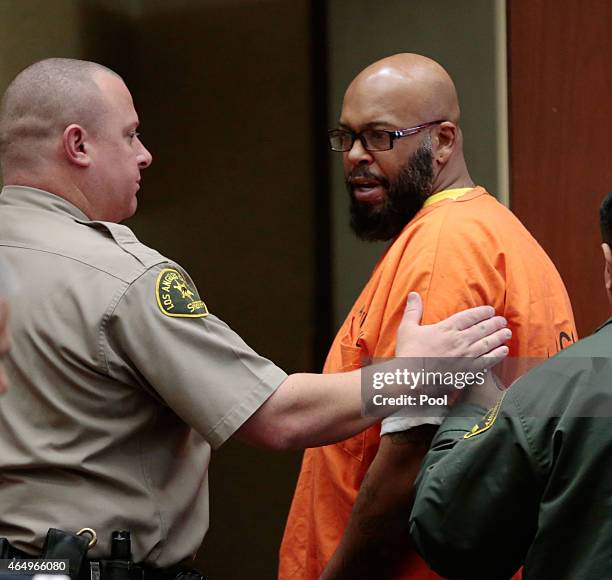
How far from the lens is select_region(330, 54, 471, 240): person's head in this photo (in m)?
2.09

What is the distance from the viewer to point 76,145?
176cm

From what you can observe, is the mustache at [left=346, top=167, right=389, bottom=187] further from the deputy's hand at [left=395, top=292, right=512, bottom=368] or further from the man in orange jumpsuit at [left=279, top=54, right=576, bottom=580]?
the deputy's hand at [left=395, top=292, right=512, bottom=368]

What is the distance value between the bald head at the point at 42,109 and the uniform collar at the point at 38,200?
0.14ft

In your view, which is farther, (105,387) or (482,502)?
(105,387)

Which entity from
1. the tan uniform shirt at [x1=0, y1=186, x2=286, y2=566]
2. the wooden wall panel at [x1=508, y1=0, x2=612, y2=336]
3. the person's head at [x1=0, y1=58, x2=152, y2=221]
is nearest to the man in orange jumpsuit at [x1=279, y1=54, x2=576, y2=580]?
the tan uniform shirt at [x1=0, y1=186, x2=286, y2=566]

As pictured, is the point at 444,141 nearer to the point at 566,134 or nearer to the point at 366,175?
the point at 366,175

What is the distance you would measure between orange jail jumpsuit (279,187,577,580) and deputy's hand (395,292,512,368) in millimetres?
83

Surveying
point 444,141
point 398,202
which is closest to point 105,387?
point 398,202

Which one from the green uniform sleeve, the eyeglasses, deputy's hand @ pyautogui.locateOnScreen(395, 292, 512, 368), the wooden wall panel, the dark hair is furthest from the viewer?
Answer: the wooden wall panel

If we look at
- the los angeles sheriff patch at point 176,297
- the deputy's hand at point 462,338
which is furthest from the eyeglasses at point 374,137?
the los angeles sheriff patch at point 176,297

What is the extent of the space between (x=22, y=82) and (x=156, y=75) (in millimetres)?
1519

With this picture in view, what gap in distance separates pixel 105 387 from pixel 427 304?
0.55m

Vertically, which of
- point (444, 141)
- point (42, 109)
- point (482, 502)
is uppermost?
point (42, 109)

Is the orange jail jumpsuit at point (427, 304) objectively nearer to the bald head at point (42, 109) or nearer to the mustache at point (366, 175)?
the mustache at point (366, 175)
